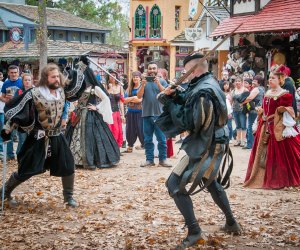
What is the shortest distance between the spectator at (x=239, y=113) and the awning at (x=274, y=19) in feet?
8.81

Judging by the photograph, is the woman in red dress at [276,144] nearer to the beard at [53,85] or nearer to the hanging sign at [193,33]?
the beard at [53,85]

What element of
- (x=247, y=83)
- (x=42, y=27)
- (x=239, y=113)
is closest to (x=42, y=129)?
(x=239, y=113)

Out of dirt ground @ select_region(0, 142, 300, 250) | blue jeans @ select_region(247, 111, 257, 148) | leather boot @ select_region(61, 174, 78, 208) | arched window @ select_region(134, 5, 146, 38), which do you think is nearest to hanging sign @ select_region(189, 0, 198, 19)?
blue jeans @ select_region(247, 111, 257, 148)

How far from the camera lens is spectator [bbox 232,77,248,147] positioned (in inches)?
496

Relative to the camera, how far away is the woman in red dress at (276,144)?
779cm

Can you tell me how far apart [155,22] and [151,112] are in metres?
27.6

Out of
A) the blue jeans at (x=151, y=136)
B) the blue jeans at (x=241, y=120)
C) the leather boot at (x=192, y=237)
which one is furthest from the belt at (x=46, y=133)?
the blue jeans at (x=241, y=120)

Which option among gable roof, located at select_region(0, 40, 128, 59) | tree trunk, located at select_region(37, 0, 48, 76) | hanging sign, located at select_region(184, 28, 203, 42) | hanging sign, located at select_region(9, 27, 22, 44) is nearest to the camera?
tree trunk, located at select_region(37, 0, 48, 76)

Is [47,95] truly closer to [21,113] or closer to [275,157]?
[21,113]

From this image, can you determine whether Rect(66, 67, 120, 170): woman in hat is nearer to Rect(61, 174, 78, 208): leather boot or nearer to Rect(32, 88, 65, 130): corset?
Rect(61, 174, 78, 208): leather boot

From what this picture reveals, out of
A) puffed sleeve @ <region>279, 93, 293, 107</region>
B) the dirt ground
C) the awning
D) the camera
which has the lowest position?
the dirt ground

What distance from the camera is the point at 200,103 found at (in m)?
4.95

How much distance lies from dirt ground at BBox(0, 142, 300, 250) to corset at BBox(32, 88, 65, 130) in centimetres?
106

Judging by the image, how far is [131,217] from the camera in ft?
20.9
